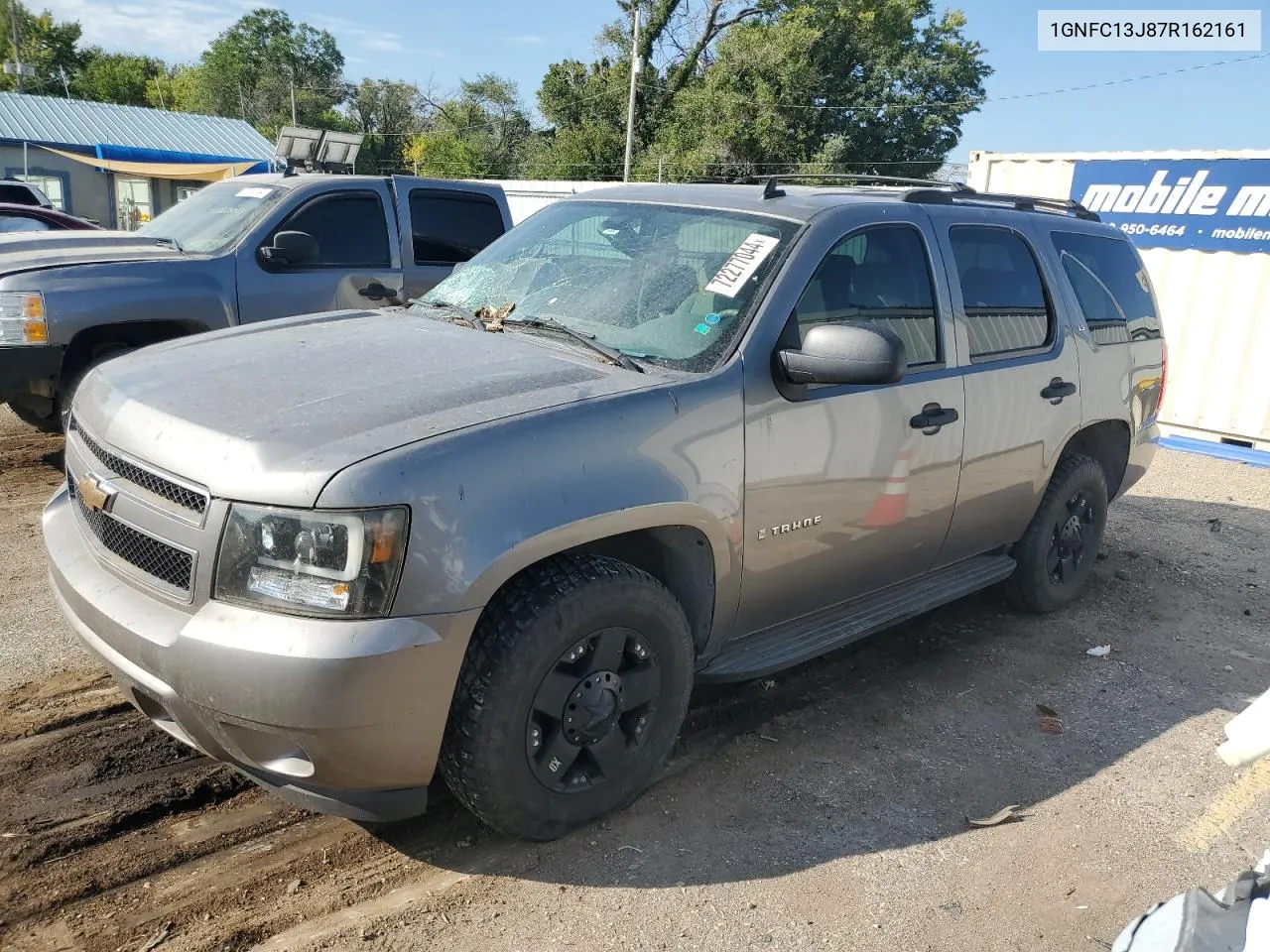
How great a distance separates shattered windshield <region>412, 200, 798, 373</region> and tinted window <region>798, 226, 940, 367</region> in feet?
0.71

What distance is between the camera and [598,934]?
2.71 meters

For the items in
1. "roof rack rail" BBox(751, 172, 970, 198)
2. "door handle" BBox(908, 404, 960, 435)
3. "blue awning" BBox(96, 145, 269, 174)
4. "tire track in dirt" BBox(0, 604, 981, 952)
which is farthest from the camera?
"blue awning" BBox(96, 145, 269, 174)

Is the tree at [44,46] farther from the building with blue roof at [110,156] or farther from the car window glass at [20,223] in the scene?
the car window glass at [20,223]

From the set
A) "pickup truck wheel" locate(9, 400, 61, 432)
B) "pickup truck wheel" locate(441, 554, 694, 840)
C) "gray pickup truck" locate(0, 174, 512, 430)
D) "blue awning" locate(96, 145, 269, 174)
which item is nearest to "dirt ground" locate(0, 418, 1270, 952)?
"pickup truck wheel" locate(441, 554, 694, 840)

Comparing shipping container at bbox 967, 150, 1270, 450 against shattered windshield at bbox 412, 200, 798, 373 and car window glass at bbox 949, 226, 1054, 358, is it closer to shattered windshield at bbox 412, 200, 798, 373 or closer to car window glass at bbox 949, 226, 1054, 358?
car window glass at bbox 949, 226, 1054, 358

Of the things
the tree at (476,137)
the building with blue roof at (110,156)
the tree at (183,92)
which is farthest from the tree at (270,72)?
the building with blue roof at (110,156)

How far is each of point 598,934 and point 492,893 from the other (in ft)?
1.09

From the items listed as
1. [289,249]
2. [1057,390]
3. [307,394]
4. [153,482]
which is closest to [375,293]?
[289,249]

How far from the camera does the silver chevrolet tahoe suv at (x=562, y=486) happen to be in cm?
246

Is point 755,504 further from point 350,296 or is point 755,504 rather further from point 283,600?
point 350,296

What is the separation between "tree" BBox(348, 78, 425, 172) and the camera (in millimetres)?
62344

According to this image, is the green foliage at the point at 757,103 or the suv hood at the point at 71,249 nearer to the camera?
the suv hood at the point at 71,249

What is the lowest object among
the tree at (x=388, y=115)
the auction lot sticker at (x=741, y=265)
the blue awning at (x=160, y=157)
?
the auction lot sticker at (x=741, y=265)

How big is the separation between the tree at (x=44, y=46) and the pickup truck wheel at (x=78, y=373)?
2881 inches
